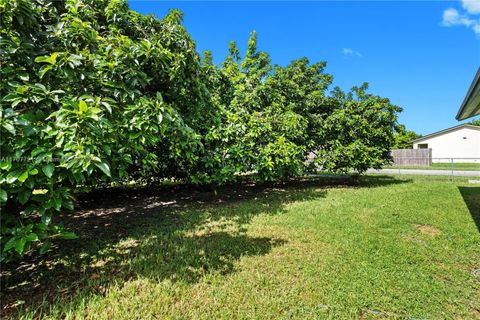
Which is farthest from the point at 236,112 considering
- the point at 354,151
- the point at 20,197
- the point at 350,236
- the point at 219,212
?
the point at 20,197

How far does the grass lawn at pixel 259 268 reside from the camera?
234 cm

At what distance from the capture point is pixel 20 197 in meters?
2.02

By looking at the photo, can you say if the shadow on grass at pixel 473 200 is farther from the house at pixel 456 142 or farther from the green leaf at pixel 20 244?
the house at pixel 456 142

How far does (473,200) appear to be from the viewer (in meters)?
6.91

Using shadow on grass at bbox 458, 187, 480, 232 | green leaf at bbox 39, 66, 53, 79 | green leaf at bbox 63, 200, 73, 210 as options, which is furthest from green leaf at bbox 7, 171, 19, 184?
shadow on grass at bbox 458, 187, 480, 232

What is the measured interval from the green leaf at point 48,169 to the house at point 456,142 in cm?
2982

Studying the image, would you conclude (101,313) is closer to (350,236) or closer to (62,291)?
(62,291)

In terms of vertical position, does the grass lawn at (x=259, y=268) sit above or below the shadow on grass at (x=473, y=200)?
below

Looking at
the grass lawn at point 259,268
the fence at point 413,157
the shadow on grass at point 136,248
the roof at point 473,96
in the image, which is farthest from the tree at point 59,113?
the fence at point 413,157

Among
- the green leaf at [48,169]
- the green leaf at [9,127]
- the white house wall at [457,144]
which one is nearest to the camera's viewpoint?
the green leaf at [9,127]

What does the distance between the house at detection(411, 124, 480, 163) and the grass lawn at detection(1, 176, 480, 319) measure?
2516cm

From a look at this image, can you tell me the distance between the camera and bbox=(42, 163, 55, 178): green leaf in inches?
75.4

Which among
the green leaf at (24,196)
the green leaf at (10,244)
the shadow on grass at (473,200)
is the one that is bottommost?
the shadow on grass at (473,200)

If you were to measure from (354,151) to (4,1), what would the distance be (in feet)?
32.5
